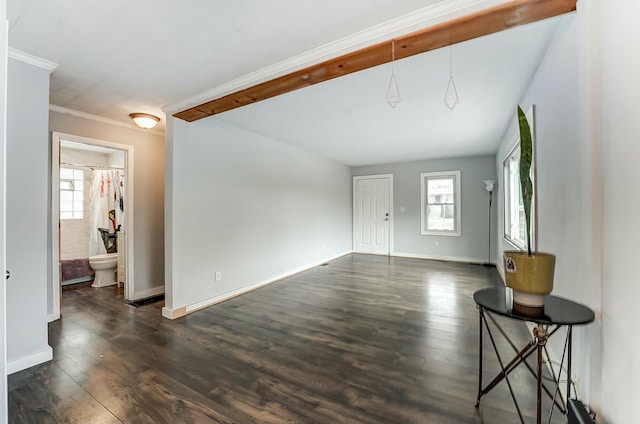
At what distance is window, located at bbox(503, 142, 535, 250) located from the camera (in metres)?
3.40

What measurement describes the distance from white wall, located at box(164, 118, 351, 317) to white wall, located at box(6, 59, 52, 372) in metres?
1.04

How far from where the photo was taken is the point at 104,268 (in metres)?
4.30

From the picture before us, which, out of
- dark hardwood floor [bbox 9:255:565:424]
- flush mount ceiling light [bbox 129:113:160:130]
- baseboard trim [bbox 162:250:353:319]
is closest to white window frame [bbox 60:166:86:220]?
dark hardwood floor [bbox 9:255:565:424]

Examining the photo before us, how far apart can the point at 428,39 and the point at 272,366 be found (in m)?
2.49

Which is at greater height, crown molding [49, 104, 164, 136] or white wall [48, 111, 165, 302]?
crown molding [49, 104, 164, 136]

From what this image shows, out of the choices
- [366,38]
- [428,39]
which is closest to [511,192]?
[428,39]

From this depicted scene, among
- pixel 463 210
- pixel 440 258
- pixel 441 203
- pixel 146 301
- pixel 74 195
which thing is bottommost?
pixel 146 301

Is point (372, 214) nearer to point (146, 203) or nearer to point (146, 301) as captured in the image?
point (146, 203)

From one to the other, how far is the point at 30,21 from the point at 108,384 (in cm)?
241

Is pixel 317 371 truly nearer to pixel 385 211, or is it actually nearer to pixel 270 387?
pixel 270 387

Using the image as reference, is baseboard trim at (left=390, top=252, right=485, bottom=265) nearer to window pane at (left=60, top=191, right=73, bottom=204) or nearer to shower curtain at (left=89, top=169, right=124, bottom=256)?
shower curtain at (left=89, top=169, right=124, bottom=256)

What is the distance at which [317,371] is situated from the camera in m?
2.01

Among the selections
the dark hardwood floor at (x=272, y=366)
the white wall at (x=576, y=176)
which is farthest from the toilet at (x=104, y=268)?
the white wall at (x=576, y=176)

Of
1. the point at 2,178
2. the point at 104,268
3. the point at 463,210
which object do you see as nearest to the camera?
the point at 2,178
